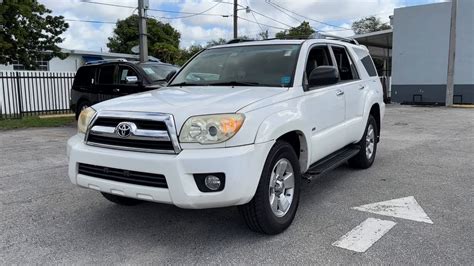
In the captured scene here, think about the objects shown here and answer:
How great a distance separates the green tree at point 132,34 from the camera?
4581 centimetres

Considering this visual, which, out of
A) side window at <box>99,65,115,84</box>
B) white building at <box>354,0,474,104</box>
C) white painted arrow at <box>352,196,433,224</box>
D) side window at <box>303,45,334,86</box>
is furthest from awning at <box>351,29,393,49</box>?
white painted arrow at <box>352,196,433,224</box>

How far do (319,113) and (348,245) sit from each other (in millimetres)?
1495

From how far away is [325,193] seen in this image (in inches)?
207

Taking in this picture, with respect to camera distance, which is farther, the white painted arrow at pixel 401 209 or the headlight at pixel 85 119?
the white painted arrow at pixel 401 209

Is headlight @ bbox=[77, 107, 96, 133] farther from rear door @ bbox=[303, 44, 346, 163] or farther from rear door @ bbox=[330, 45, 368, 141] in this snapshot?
rear door @ bbox=[330, 45, 368, 141]

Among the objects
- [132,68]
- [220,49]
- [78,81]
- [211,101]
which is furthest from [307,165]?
[78,81]

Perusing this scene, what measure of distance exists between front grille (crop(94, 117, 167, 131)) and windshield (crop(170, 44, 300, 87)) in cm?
131

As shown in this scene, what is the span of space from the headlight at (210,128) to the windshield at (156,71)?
690cm

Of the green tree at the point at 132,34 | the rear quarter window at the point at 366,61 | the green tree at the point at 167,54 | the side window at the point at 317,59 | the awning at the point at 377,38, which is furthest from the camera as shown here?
the green tree at the point at 132,34

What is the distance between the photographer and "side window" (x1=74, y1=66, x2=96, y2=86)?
456 inches

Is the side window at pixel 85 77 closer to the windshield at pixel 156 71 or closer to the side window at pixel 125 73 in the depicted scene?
the side window at pixel 125 73

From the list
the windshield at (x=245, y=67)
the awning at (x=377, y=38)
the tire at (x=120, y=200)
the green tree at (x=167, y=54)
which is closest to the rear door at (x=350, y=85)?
the windshield at (x=245, y=67)

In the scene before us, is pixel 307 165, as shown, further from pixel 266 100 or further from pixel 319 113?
pixel 266 100

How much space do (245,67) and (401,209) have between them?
2.25m
